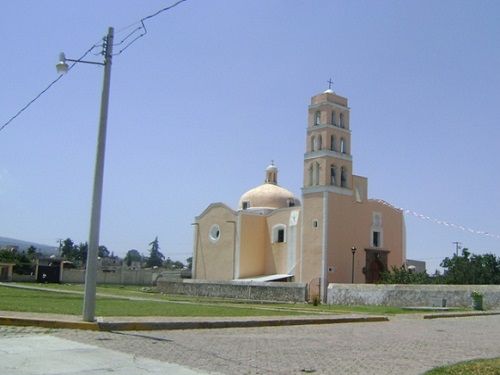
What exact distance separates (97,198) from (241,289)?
27.1 metres

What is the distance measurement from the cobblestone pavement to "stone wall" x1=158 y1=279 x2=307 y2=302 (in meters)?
20.7

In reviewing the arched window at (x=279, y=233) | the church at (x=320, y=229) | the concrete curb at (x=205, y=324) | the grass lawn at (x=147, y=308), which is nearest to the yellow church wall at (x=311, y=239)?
the church at (x=320, y=229)

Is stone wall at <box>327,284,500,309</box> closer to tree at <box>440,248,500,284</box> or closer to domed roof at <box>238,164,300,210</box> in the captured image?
tree at <box>440,248,500,284</box>

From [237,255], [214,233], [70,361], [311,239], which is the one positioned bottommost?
[70,361]

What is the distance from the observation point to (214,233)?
170 feet

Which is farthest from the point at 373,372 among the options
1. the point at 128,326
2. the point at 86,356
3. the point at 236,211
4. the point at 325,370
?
the point at 236,211

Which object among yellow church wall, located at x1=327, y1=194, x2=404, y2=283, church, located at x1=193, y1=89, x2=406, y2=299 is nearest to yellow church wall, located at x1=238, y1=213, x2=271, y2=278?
church, located at x1=193, y1=89, x2=406, y2=299

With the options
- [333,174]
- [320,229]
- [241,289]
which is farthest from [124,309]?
[333,174]

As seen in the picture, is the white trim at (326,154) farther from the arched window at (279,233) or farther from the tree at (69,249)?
the tree at (69,249)

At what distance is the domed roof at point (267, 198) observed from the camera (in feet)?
169

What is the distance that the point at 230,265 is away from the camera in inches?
1924

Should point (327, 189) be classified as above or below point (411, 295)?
above

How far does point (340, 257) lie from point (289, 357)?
32.8m

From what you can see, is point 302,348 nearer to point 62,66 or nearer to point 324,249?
point 62,66
